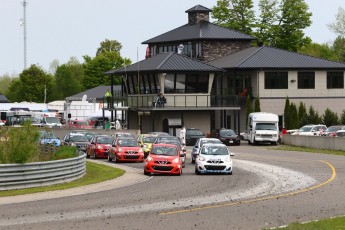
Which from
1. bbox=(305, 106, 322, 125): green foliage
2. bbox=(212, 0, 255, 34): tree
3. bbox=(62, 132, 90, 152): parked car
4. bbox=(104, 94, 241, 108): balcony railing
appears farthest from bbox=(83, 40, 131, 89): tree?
bbox=(62, 132, 90, 152): parked car

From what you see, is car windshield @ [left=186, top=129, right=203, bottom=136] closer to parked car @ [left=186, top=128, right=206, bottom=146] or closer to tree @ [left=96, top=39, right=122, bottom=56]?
parked car @ [left=186, top=128, right=206, bottom=146]

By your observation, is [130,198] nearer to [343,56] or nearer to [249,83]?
[249,83]

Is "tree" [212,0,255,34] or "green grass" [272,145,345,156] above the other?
"tree" [212,0,255,34]

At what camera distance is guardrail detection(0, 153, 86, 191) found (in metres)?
29.8

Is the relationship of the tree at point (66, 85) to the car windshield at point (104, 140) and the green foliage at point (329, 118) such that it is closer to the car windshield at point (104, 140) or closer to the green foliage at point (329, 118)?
the green foliage at point (329, 118)

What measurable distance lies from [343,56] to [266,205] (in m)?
109

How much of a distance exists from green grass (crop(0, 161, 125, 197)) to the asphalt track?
0.84 metres

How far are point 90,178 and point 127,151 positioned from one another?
11131mm

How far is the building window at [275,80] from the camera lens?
79875 millimetres

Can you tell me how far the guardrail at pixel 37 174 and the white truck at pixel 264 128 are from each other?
34.4 metres

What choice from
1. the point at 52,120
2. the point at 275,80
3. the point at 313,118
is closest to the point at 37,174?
the point at 313,118

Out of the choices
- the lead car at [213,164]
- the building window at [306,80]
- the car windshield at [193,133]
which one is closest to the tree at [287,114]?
the building window at [306,80]

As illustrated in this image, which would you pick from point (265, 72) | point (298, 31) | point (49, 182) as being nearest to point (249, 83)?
point (265, 72)

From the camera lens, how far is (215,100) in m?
76.1
